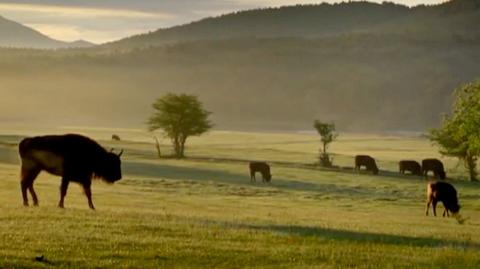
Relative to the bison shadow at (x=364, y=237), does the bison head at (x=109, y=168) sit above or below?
above

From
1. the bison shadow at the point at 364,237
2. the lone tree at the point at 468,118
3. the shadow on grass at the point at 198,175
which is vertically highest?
the lone tree at the point at 468,118

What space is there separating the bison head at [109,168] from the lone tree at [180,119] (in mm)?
80276

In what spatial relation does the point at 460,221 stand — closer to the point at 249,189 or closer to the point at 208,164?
the point at 249,189

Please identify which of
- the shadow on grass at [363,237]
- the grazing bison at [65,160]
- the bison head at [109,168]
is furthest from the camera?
the bison head at [109,168]

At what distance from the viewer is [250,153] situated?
11962cm

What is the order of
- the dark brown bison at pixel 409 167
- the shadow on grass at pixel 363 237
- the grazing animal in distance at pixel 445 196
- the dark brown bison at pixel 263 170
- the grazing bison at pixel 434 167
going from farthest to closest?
the dark brown bison at pixel 409 167 < the grazing bison at pixel 434 167 < the dark brown bison at pixel 263 170 < the grazing animal in distance at pixel 445 196 < the shadow on grass at pixel 363 237

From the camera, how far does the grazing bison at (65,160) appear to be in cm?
2886

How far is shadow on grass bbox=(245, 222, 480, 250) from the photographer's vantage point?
78.5ft

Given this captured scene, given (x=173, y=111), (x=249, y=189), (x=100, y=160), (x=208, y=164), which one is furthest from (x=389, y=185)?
(x=100, y=160)

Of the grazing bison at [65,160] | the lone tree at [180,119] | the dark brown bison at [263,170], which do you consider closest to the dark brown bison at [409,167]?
the dark brown bison at [263,170]

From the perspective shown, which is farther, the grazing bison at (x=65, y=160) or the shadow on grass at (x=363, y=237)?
the grazing bison at (x=65, y=160)

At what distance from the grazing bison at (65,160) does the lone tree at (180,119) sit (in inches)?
3175

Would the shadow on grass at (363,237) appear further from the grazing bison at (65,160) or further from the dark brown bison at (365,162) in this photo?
→ the dark brown bison at (365,162)

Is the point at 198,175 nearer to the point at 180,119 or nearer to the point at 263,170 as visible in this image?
the point at 263,170
